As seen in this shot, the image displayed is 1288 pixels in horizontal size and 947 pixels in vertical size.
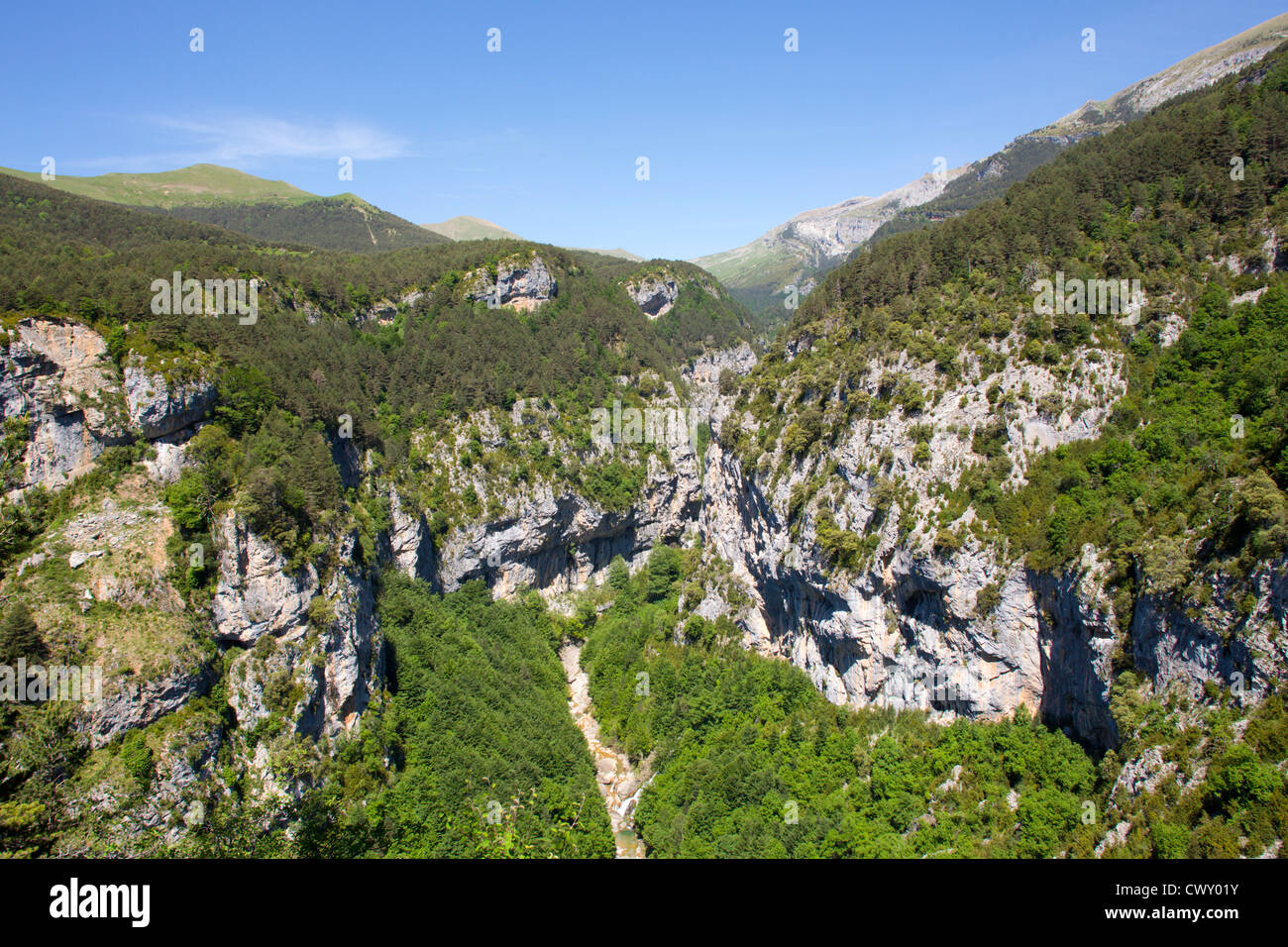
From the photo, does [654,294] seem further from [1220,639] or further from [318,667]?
[1220,639]

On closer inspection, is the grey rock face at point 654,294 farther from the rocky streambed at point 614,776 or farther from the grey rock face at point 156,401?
the grey rock face at point 156,401

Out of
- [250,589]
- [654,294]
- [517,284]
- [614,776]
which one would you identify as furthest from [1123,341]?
[654,294]

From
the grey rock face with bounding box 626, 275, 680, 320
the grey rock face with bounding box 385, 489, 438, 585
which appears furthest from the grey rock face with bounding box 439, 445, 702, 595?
the grey rock face with bounding box 626, 275, 680, 320

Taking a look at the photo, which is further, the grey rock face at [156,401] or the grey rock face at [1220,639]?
the grey rock face at [156,401]

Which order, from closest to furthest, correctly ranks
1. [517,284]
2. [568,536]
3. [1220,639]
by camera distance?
[1220,639] → [568,536] → [517,284]

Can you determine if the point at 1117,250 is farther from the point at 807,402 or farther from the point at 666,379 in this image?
the point at 666,379

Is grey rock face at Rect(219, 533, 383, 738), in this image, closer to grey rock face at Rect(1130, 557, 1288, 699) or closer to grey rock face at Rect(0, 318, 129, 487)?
grey rock face at Rect(0, 318, 129, 487)

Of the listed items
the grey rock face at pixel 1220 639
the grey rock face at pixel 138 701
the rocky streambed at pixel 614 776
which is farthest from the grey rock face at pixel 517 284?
the grey rock face at pixel 1220 639
